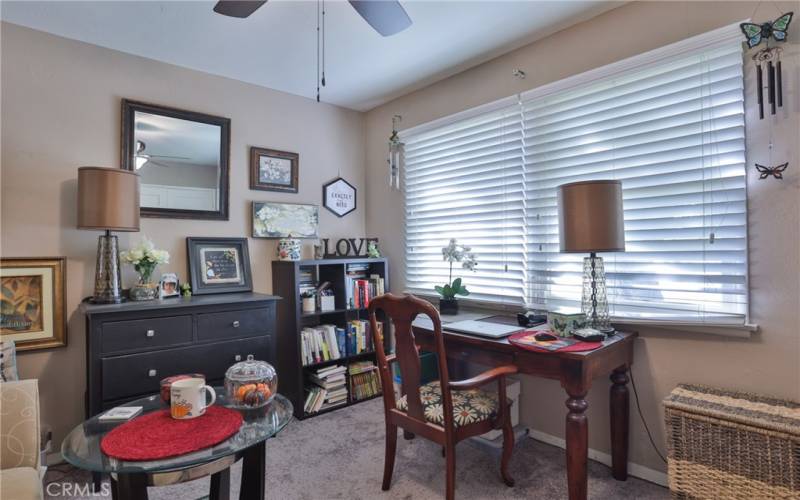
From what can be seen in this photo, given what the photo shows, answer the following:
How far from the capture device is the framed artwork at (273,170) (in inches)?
126

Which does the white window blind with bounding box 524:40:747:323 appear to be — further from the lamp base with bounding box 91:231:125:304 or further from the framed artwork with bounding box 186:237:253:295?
the lamp base with bounding box 91:231:125:304

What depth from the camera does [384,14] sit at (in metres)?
1.81

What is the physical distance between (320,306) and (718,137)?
8.82 ft

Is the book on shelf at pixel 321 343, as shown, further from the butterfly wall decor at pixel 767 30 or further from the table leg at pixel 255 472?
the butterfly wall decor at pixel 767 30

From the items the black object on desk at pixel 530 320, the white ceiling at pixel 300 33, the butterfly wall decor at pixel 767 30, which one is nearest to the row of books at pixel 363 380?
the black object on desk at pixel 530 320

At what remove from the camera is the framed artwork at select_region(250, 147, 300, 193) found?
3204mm

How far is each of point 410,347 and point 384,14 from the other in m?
1.51

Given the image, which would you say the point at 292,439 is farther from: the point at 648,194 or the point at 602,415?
the point at 648,194

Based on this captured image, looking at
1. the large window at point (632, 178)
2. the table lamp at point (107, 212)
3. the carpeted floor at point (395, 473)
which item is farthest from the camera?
the table lamp at point (107, 212)

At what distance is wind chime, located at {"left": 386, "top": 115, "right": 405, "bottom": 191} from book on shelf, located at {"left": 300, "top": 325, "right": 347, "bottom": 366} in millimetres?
1298

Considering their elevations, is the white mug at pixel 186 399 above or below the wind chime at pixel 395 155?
below

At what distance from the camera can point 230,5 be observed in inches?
67.6

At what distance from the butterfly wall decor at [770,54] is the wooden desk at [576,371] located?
4.01 ft

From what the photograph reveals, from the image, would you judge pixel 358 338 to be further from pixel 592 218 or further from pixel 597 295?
pixel 592 218
